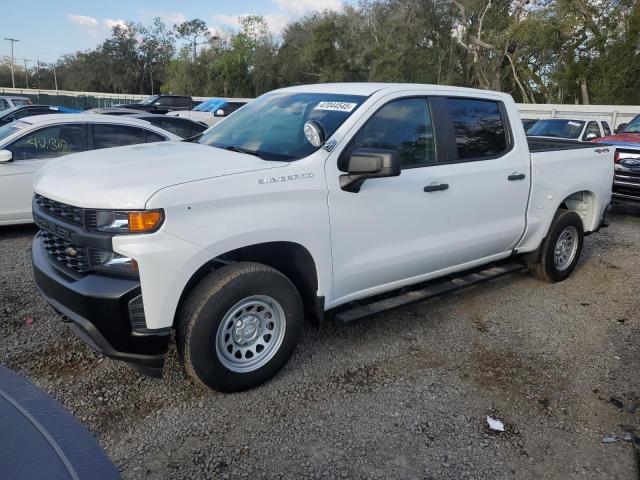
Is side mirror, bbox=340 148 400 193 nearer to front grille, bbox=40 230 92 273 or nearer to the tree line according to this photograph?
front grille, bbox=40 230 92 273

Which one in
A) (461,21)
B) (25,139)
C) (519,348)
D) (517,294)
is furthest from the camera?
(461,21)

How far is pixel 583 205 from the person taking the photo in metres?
5.94

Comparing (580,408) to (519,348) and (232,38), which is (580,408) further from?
(232,38)

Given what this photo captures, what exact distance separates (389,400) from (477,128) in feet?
8.01

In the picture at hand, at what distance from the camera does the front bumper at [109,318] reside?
9.19ft

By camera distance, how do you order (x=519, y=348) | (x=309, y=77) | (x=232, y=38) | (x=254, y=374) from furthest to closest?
(x=232, y=38), (x=309, y=77), (x=519, y=348), (x=254, y=374)

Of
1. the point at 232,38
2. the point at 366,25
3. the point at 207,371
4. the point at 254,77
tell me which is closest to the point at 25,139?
the point at 207,371

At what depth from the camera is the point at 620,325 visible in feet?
15.6

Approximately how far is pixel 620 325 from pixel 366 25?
5167 cm

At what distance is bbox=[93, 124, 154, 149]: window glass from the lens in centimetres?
727

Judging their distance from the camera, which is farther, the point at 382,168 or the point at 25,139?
the point at 25,139

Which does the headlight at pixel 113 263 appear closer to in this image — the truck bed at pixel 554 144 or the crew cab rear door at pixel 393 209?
the crew cab rear door at pixel 393 209

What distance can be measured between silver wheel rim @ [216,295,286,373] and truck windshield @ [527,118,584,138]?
427 inches

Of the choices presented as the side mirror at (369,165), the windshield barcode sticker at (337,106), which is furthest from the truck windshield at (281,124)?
the side mirror at (369,165)
